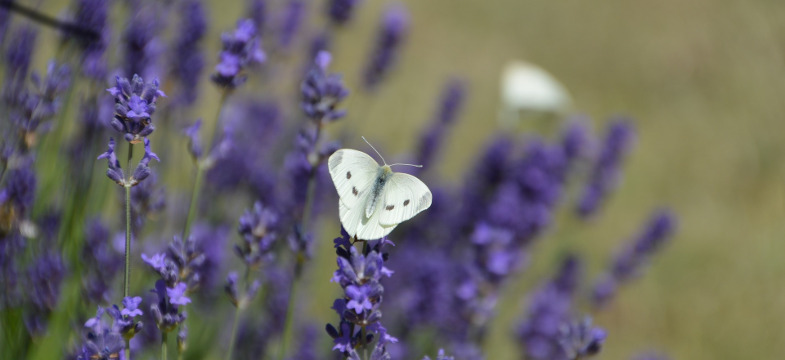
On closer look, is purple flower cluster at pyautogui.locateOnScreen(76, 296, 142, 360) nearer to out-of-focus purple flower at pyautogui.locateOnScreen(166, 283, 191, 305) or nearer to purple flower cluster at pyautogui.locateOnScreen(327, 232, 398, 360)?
out-of-focus purple flower at pyautogui.locateOnScreen(166, 283, 191, 305)

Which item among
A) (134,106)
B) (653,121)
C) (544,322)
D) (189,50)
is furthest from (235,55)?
(653,121)

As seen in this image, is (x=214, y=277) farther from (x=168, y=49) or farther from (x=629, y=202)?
(x=629, y=202)

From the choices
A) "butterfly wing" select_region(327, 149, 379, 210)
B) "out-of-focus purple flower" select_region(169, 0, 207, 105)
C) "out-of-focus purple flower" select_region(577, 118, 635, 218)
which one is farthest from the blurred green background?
"butterfly wing" select_region(327, 149, 379, 210)

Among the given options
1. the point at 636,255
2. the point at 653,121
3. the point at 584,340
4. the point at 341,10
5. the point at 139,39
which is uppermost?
the point at 653,121

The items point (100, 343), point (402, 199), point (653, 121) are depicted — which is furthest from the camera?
point (653, 121)

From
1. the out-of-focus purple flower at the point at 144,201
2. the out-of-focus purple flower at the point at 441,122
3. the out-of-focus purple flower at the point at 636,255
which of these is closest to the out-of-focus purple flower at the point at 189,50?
the out-of-focus purple flower at the point at 144,201

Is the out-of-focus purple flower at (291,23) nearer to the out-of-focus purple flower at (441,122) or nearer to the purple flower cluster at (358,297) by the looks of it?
the out-of-focus purple flower at (441,122)

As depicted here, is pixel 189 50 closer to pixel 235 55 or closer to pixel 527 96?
pixel 235 55
